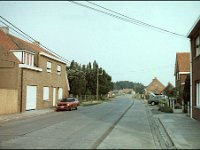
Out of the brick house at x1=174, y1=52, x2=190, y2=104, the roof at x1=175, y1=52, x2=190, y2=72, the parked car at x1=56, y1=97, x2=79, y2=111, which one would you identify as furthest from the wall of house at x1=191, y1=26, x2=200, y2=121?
the roof at x1=175, y1=52, x2=190, y2=72

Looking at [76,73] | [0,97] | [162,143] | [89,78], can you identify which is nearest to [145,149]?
[162,143]

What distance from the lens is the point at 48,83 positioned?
125 feet

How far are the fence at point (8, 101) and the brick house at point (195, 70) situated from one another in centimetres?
1402

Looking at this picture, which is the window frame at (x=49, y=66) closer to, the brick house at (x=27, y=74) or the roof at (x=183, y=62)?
the brick house at (x=27, y=74)

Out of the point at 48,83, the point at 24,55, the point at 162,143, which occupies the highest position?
the point at 24,55

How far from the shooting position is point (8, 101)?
2755 centimetres

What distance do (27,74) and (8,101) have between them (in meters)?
4.60

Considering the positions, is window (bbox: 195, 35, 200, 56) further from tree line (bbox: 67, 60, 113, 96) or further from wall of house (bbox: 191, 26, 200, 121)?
tree line (bbox: 67, 60, 113, 96)

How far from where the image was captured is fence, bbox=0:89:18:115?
26.4 metres

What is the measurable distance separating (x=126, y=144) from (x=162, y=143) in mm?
1611

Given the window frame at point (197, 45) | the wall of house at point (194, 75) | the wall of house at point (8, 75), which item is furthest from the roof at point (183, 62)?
the wall of house at point (8, 75)

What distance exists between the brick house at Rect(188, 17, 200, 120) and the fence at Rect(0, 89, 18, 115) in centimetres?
1402

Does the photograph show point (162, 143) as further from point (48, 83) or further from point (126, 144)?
point (48, 83)

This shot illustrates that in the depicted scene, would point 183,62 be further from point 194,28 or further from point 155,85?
point 155,85
